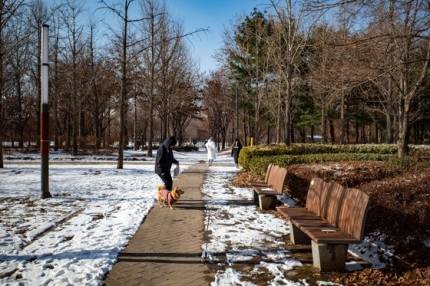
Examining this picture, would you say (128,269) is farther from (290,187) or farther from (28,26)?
(28,26)

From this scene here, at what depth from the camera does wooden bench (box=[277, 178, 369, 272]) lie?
18.2 feet

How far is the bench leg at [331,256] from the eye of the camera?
A: 568 cm

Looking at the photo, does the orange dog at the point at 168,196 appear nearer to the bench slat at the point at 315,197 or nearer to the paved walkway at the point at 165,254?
the paved walkway at the point at 165,254

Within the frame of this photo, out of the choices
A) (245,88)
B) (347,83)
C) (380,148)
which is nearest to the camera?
(347,83)

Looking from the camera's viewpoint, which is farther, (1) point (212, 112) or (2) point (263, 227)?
(1) point (212, 112)

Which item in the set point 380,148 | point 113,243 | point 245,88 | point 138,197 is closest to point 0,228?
point 113,243

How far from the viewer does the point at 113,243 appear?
695 centimetres

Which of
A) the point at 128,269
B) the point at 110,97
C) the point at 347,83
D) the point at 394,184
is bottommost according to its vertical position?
the point at 128,269

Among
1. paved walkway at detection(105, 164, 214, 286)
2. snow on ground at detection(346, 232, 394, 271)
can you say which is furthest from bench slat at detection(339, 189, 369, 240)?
paved walkway at detection(105, 164, 214, 286)

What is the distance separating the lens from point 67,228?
26.4 feet

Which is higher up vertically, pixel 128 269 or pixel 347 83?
pixel 347 83

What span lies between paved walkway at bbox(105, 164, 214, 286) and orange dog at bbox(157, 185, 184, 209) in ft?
1.91

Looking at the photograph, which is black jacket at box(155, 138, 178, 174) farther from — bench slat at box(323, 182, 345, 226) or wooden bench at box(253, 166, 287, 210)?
bench slat at box(323, 182, 345, 226)

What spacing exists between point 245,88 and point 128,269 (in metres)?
40.7
